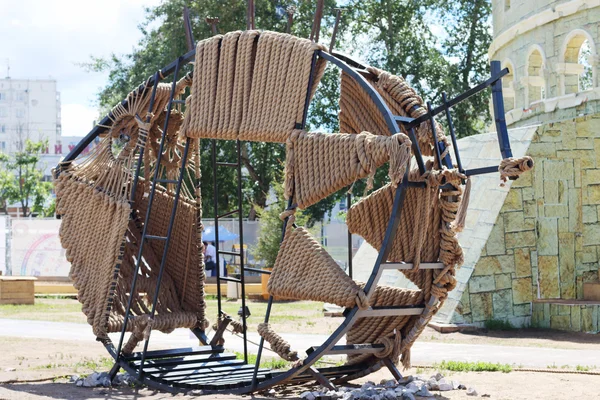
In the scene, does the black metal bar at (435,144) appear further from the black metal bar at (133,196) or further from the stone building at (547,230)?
the stone building at (547,230)

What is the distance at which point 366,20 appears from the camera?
98.1 feet

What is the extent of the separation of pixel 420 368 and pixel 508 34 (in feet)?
32.3

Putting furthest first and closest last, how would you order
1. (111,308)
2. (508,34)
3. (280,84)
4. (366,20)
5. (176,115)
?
(366,20)
(508,34)
(176,115)
(111,308)
(280,84)

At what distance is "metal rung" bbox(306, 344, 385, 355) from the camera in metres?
6.73

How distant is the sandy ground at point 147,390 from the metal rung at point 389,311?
2.33 ft

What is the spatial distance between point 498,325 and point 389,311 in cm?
651

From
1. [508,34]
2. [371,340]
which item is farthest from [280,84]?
[508,34]

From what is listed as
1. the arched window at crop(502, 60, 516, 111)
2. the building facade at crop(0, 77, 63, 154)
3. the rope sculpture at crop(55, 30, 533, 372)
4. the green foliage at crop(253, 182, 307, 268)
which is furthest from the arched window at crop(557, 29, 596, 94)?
the building facade at crop(0, 77, 63, 154)

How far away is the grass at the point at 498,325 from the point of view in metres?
12.8

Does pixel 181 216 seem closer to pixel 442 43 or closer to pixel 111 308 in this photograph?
pixel 111 308

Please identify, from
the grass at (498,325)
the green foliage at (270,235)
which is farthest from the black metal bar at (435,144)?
the green foliage at (270,235)

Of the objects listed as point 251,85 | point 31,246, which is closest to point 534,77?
point 251,85

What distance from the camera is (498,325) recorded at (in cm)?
1280

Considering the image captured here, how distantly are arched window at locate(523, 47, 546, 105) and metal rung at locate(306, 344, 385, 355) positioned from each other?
10.6m
